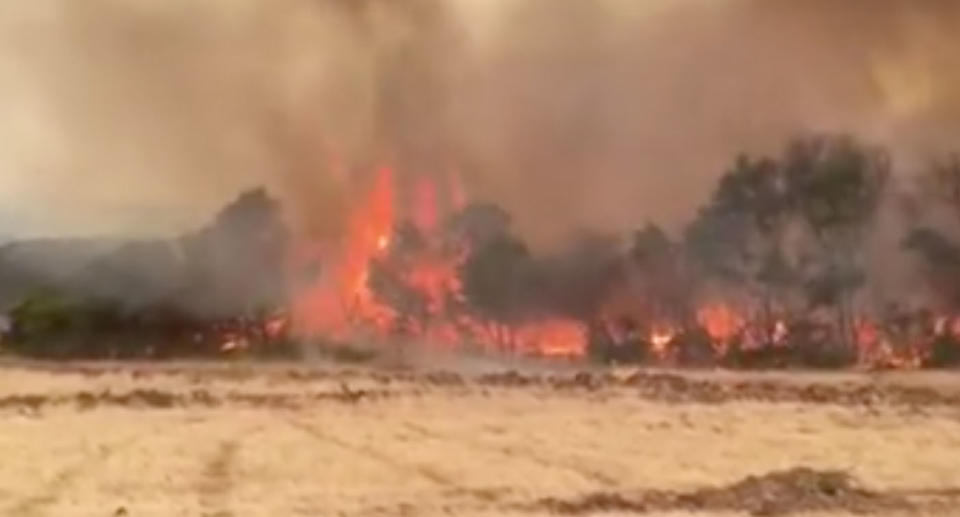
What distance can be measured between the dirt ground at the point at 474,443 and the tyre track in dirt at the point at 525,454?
5 cm

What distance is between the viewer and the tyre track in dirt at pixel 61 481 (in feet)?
55.8

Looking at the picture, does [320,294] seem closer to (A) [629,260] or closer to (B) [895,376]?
(A) [629,260]

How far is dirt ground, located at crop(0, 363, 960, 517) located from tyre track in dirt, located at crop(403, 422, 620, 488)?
5 cm

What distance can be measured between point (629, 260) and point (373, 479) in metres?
24.8

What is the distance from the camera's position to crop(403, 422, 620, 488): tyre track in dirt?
18.9 metres

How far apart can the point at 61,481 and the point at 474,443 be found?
622cm

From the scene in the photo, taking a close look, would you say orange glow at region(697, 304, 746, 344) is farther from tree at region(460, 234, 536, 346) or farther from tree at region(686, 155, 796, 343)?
tree at region(460, 234, 536, 346)

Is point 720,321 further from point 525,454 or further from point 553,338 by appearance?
point 525,454

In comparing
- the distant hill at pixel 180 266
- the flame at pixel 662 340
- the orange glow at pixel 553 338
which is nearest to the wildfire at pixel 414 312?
the orange glow at pixel 553 338

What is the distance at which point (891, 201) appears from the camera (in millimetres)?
42844

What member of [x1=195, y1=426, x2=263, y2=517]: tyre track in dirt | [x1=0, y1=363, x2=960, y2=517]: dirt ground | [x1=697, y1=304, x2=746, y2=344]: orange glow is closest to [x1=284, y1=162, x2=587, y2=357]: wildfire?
[x1=697, y1=304, x2=746, y2=344]: orange glow

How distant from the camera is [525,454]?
21.3m

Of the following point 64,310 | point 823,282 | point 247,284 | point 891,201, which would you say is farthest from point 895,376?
point 64,310

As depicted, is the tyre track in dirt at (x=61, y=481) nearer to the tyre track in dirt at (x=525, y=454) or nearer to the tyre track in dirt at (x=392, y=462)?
the tyre track in dirt at (x=392, y=462)
